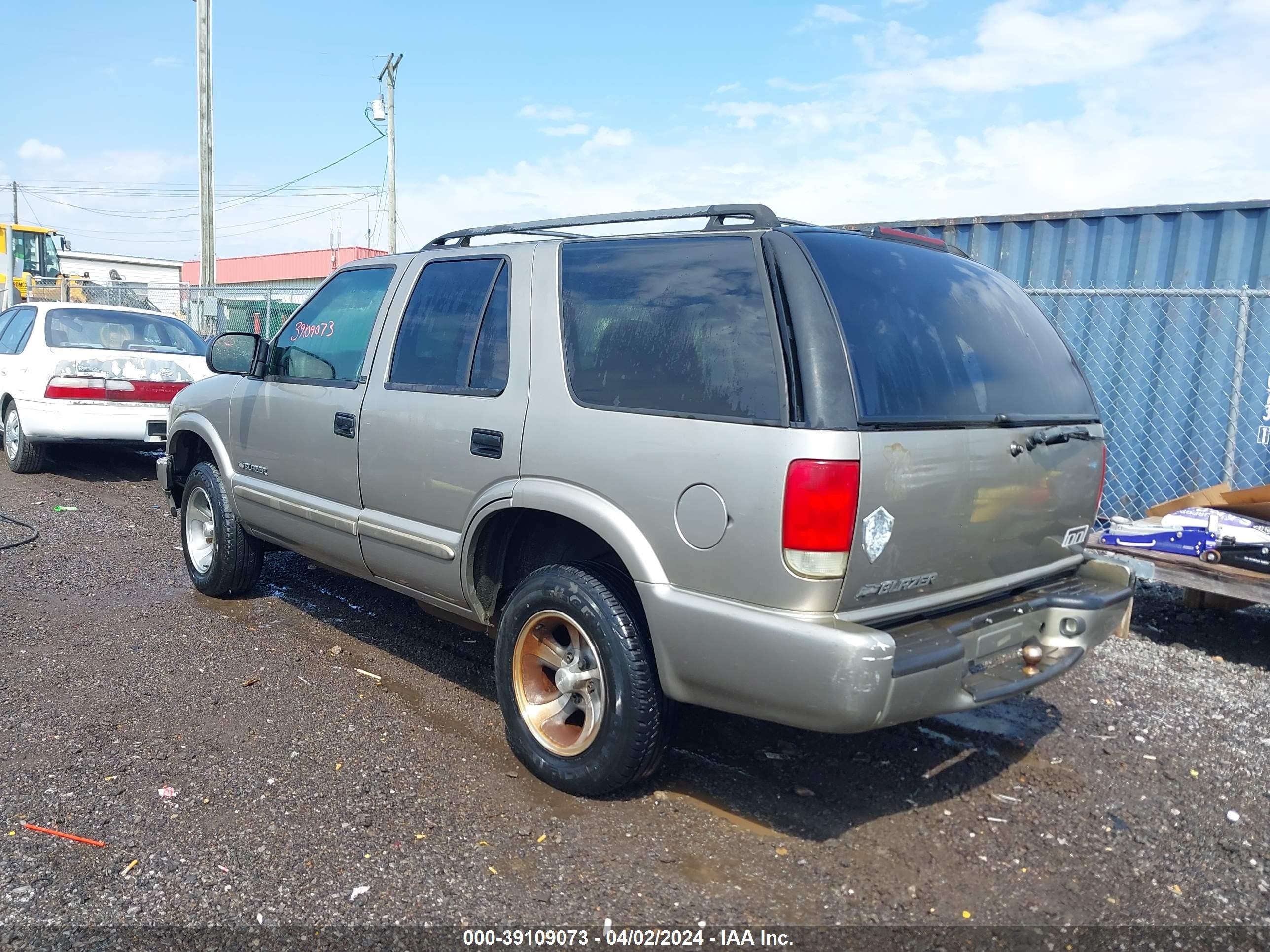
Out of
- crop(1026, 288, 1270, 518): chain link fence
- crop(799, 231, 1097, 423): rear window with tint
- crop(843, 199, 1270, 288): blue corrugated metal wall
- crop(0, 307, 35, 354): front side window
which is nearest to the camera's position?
crop(799, 231, 1097, 423): rear window with tint

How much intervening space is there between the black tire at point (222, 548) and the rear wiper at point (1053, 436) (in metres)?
4.13

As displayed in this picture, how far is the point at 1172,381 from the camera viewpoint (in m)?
6.83

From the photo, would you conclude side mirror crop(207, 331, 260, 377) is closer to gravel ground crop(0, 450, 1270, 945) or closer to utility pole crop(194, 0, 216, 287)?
gravel ground crop(0, 450, 1270, 945)

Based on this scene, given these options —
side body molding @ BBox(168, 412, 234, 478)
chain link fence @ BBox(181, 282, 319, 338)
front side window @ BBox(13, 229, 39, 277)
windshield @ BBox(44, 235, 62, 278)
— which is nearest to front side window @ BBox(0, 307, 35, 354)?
chain link fence @ BBox(181, 282, 319, 338)

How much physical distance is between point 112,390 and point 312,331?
5054 millimetres

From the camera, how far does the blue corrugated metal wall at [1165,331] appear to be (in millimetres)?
6477

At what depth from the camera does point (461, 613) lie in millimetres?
3957

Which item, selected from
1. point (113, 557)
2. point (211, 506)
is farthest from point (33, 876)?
point (113, 557)

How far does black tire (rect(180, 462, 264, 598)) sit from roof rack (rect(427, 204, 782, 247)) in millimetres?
2041

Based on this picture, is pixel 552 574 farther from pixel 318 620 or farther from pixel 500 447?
pixel 318 620

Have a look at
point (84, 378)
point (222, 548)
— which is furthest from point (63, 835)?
point (84, 378)

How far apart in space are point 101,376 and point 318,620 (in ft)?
16.0

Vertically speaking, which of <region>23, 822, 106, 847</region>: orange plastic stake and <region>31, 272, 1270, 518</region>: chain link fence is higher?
<region>31, 272, 1270, 518</region>: chain link fence

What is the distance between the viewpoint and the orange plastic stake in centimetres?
303
